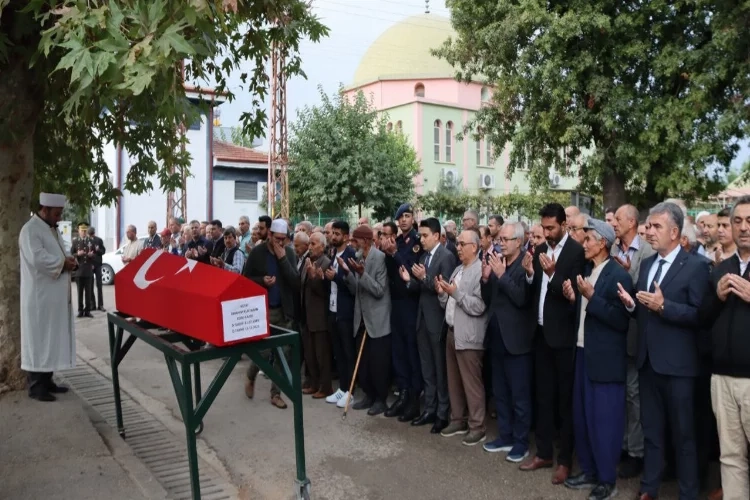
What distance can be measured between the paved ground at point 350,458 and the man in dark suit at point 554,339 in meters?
0.24

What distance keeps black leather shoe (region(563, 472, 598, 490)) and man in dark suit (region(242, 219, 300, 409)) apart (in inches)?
131

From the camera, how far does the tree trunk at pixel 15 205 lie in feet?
19.7

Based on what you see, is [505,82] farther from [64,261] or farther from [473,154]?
[473,154]

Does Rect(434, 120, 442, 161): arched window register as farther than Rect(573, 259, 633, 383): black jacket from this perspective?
Yes

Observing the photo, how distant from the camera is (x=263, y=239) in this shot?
25.6 ft

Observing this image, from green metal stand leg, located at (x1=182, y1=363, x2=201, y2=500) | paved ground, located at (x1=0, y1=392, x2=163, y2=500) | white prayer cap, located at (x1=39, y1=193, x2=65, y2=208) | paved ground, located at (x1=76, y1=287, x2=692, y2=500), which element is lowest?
paved ground, located at (x1=76, y1=287, x2=692, y2=500)

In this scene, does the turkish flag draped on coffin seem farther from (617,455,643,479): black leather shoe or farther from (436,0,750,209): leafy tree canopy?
(436,0,750,209): leafy tree canopy

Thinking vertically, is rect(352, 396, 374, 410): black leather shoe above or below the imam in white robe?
below

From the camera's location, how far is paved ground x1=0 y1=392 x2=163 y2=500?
14.2ft

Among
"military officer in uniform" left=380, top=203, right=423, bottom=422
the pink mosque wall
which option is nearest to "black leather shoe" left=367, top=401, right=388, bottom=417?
"military officer in uniform" left=380, top=203, right=423, bottom=422

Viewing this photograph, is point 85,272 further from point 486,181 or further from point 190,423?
point 486,181

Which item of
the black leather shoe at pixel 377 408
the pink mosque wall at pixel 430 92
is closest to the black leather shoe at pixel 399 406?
the black leather shoe at pixel 377 408

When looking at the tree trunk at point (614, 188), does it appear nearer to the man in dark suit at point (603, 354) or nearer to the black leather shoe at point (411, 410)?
the black leather shoe at point (411, 410)

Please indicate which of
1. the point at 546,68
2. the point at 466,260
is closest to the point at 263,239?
the point at 466,260
